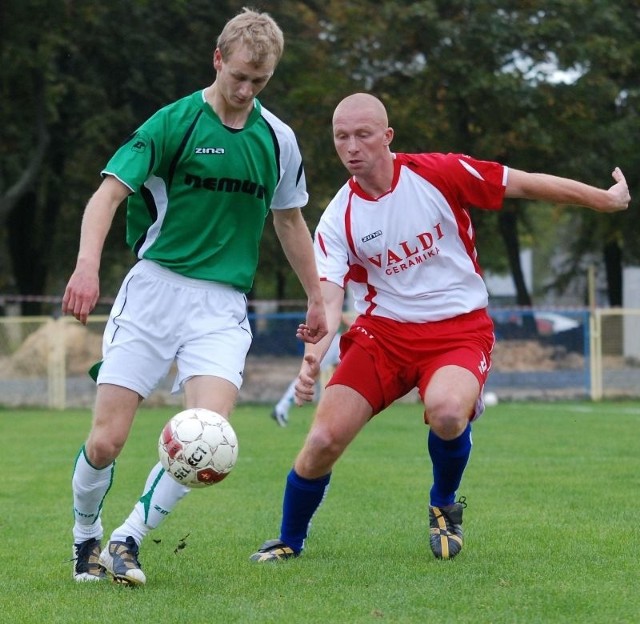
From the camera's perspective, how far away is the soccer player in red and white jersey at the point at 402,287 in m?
5.71

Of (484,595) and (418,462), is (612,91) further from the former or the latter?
(484,595)

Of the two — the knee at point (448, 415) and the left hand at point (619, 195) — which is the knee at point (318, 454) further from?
the left hand at point (619, 195)

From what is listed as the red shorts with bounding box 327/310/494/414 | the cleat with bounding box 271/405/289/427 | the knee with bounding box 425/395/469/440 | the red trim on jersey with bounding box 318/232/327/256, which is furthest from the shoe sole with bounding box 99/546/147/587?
the cleat with bounding box 271/405/289/427

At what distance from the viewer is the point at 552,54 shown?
27656 mm

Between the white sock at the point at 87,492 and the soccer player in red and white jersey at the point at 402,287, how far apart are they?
87cm

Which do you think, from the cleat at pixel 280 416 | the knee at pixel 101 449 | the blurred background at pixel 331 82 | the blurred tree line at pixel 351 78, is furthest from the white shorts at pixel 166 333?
the blurred tree line at pixel 351 78

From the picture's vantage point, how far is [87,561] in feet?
17.6

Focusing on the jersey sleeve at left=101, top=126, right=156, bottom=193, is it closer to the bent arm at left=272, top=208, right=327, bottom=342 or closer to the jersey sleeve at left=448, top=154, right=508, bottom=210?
the bent arm at left=272, top=208, right=327, bottom=342

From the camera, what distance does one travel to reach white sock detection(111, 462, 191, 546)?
16.6 feet

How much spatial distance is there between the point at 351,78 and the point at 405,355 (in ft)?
76.0

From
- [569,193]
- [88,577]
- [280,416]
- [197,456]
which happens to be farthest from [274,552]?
[280,416]

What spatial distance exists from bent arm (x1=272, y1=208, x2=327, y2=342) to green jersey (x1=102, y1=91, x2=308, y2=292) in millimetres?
204

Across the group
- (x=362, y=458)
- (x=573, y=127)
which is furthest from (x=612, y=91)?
(x=362, y=458)

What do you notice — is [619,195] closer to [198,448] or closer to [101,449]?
[198,448]
